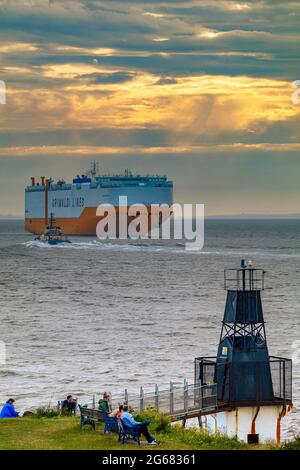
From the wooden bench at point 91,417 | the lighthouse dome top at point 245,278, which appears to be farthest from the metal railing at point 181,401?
the lighthouse dome top at point 245,278

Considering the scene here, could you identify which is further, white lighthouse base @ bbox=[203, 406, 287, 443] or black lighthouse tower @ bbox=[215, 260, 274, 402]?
black lighthouse tower @ bbox=[215, 260, 274, 402]

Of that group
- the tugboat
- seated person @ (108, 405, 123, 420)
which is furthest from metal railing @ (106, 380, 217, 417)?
the tugboat

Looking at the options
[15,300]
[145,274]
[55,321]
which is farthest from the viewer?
[145,274]

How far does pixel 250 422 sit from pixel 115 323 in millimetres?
26516

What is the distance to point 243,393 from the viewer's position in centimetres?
2264

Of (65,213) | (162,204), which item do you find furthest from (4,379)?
(65,213)

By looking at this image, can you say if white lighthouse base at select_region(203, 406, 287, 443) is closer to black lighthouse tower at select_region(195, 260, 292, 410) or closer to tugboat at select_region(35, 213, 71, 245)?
black lighthouse tower at select_region(195, 260, 292, 410)

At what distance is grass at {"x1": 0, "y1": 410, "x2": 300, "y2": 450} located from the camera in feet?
57.9

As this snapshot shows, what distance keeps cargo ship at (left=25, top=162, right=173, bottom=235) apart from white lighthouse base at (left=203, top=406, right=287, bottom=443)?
128m

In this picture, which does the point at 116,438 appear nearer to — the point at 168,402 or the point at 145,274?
the point at 168,402

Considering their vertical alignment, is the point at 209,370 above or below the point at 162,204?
below

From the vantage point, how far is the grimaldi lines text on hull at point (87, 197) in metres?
152
